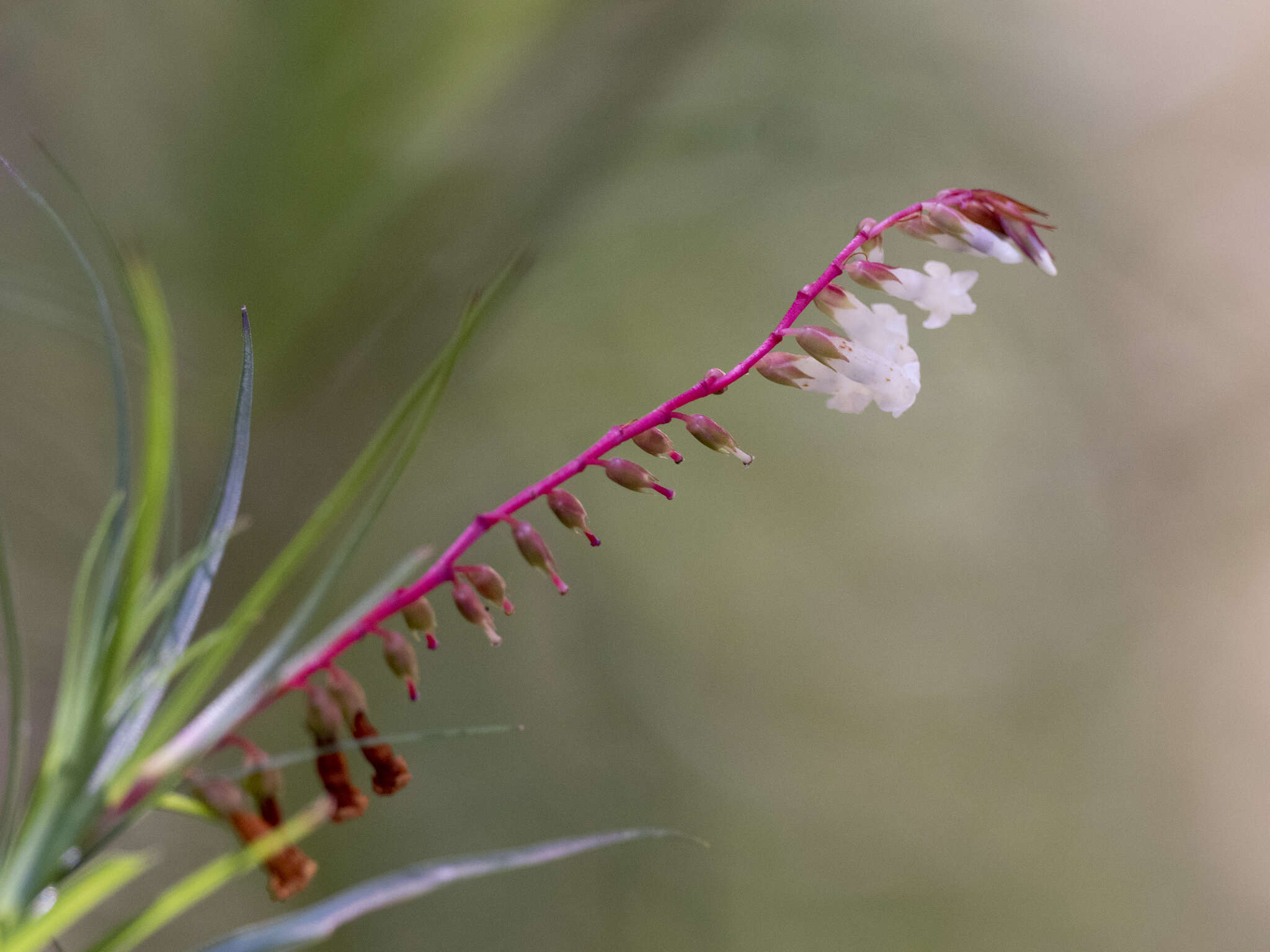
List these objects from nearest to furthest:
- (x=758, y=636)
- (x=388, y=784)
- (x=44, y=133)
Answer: (x=388, y=784) < (x=44, y=133) < (x=758, y=636)

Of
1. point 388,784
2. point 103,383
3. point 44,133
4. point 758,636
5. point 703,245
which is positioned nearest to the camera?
point 388,784

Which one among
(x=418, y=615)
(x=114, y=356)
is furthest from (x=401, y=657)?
(x=114, y=356)

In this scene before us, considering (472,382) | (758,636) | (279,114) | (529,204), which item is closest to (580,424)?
(472,382)

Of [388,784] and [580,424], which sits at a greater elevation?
[580,424]

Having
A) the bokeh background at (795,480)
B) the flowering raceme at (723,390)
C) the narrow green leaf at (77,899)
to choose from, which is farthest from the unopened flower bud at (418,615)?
the bokeh background at (795,480)

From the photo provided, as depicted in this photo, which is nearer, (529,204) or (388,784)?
(388,784)

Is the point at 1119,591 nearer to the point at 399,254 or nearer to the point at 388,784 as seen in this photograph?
the point at 399,254
